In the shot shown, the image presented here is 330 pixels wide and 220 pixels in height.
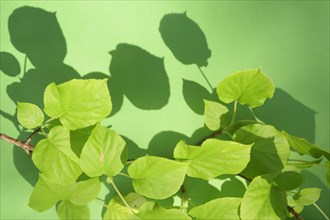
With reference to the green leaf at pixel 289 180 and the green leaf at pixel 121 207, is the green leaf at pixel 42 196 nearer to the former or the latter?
the green leaf at pixel 121 207

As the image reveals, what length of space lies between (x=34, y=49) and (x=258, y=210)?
426 mm

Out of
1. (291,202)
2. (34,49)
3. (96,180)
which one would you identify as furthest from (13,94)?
(291,202)

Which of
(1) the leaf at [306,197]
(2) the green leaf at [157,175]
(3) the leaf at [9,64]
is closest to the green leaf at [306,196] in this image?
(1) the leaf at [306,197]

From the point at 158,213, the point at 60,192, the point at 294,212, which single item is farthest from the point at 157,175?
the point at 294,212

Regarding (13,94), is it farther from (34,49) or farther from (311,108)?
(311,108)

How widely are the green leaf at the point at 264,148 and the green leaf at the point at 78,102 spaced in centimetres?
23

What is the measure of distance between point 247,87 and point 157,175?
0.19 meters

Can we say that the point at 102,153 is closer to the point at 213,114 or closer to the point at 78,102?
the point at 78,102

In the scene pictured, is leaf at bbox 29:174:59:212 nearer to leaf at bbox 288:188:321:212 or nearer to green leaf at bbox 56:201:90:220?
green leaf at bbox 56:201:90:220

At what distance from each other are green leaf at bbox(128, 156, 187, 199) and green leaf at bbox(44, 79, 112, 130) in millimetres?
88

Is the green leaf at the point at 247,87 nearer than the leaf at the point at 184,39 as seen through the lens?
Yes

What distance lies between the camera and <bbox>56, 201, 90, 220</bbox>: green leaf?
712mm

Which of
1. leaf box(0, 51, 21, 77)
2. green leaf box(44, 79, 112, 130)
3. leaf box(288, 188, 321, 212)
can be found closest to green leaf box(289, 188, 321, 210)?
leaf box(288, 188, 321, 212)

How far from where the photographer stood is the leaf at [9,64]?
2.40ft
